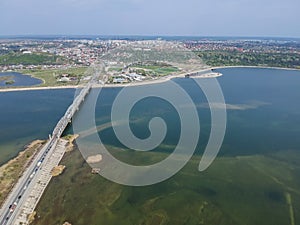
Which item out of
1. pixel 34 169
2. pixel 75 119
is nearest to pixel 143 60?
pixel 75 119

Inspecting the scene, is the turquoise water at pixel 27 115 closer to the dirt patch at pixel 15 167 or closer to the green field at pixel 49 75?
the dirt patch at pixel 15 167

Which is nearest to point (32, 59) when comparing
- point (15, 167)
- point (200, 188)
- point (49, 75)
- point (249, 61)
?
point (49, 75)

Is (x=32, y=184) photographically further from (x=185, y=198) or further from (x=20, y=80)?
(x=20, y=80)

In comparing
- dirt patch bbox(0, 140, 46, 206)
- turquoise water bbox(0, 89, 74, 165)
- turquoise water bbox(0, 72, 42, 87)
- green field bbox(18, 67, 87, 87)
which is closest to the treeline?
green field bbox(18, 67, 87, 87)

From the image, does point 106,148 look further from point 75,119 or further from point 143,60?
point 143,60

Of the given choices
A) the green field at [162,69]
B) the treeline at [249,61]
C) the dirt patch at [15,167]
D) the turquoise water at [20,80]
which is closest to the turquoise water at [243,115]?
the dirt patch at [15,167]

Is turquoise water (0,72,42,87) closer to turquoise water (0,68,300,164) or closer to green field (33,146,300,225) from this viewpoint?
turquoise water (0,68,300,164)
